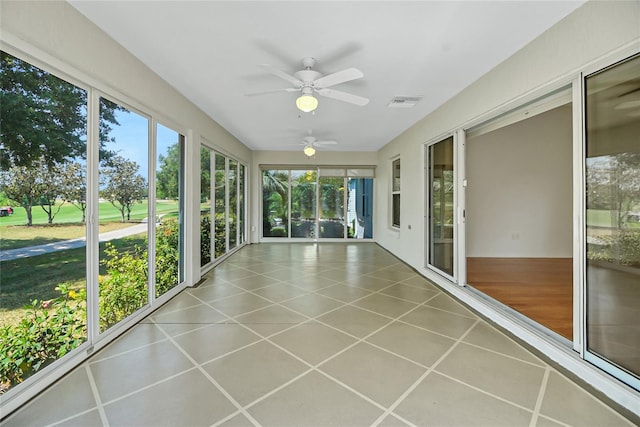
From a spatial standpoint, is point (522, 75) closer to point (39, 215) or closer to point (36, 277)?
point (39, 215)

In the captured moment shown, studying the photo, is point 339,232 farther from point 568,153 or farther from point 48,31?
point 48,31

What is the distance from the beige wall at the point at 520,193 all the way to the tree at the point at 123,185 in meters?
5.95

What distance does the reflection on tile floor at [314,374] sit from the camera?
170cm

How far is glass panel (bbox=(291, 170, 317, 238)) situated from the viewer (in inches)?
335

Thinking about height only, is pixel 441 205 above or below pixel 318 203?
below

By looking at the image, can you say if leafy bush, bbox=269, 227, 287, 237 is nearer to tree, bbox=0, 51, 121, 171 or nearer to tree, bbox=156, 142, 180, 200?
tree, bbox=156, 142, 180, 200

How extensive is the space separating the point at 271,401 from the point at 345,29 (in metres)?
2.82

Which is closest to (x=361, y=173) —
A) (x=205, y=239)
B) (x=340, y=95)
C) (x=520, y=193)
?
(x=520, y=193)

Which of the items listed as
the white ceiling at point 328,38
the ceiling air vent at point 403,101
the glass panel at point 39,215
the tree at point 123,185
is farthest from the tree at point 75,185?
the ceiling air vent at point 403,101

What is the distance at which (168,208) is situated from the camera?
146 inches

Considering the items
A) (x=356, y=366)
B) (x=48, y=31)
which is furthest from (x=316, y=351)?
(x=48, y=31)

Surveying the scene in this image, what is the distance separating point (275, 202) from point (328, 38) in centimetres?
627

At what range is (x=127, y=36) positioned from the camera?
8.14ft

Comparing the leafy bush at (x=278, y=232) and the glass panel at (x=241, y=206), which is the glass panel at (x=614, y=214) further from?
the leafy bush at (x=278, y=232)
